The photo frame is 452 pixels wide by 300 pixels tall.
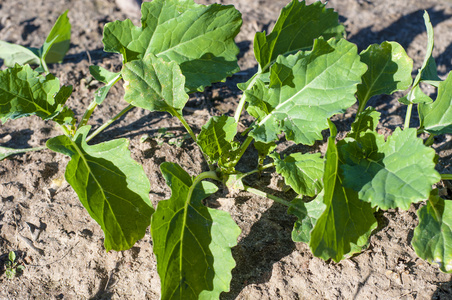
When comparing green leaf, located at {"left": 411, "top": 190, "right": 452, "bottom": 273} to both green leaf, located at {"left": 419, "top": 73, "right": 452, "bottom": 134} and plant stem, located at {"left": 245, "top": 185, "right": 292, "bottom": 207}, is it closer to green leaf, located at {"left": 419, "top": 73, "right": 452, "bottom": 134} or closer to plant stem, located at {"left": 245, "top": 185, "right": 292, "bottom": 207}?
green leaf, located at {"left": 419, "top": 73, "right": 452, "bottom": 134}

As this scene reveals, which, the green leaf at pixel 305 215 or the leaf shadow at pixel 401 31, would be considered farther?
the leaf shadow at pixel 401 31

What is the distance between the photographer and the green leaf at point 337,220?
148 cm

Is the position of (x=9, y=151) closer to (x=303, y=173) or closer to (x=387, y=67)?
(x=303, y=173)

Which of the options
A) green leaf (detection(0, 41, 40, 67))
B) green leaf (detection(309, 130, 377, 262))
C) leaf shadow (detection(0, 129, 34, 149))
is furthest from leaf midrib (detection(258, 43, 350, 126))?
green leaf (detection(0, 41, 40, 67))

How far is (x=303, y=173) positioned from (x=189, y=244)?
22.3 inches

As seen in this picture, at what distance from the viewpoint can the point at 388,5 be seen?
10.9 feet

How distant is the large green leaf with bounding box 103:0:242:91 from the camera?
2.04m

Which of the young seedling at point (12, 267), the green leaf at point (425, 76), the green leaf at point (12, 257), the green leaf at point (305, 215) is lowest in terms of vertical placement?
the young seedling at point (12, 267)

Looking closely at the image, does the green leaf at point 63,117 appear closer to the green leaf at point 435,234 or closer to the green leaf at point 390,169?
the green leaf at point 390,169

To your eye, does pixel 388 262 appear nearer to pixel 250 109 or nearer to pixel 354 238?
pixel 354 238

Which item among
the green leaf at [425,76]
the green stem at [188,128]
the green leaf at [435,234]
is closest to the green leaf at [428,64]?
the green leaf at [425,76]

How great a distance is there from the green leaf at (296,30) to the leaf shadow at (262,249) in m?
0.76

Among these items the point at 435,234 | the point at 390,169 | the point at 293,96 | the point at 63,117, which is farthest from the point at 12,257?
the point at 435,234

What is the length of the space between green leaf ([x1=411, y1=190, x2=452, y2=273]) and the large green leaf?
1.13m
